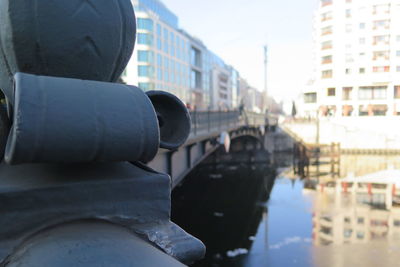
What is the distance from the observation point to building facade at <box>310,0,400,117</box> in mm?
41594

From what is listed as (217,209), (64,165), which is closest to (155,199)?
(64,165)

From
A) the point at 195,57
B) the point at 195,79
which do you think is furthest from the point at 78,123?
the point at 195,57

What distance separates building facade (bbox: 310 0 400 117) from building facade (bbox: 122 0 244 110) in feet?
60.3

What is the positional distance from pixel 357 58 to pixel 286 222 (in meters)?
35.7

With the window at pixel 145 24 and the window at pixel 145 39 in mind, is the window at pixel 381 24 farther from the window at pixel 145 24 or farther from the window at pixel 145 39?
the window at pixel 145 39

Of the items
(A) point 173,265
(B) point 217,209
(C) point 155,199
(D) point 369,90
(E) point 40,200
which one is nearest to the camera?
(A) point 173,265

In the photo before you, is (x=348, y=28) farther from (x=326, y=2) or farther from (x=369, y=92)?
(x=369, y=92)

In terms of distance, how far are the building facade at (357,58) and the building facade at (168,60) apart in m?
18.4

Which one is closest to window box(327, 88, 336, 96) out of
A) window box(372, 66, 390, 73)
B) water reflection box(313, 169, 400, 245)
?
window box(372, 66, 390, 73)

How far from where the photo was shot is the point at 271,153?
39.7 m

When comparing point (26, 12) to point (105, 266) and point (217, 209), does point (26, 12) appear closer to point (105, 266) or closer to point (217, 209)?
point (105, 266)

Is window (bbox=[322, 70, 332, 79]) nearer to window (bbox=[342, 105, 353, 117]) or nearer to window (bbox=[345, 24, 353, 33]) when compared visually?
window (bbox=[342, 105, 353, 117])

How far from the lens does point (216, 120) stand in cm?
1681

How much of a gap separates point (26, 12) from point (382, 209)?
2046 cm
